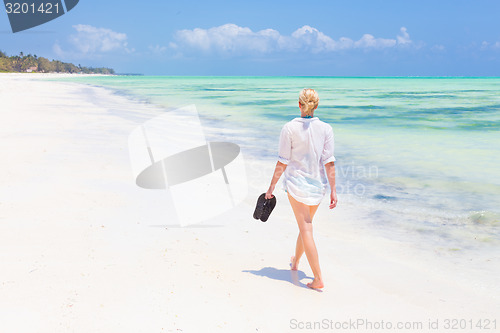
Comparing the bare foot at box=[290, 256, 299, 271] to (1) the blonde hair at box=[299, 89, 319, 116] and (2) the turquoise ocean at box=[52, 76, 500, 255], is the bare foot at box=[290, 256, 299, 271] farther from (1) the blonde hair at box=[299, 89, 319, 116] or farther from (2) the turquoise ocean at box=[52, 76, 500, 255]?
(2) the turquoise ocean at box=[52, 76, 500, 255]

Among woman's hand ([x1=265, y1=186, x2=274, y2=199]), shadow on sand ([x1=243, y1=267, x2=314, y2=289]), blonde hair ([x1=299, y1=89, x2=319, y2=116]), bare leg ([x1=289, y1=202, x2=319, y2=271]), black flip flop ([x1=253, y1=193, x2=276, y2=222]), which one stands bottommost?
shadow on sand ([x1=243, y1=267, x2=314, y2=289])

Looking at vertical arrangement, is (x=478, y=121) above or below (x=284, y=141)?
below

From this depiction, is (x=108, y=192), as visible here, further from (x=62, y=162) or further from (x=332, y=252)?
(x=332, y=252)

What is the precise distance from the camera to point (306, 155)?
3344 mm

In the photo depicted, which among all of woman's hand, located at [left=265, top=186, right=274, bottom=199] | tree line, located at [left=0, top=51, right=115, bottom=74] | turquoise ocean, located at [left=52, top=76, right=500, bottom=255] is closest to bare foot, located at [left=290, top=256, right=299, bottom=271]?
woman's hand, located at [left=265, top=186, right=274, bottom=199]

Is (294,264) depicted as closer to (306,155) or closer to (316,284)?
(316,284)

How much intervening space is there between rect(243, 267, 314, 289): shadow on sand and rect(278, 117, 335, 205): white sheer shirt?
82 cm

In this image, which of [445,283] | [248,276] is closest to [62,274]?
[248,276]

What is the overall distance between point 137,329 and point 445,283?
2823mm

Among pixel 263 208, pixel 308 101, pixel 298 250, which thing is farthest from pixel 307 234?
pixel 308 101

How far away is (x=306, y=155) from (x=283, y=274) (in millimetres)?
1230

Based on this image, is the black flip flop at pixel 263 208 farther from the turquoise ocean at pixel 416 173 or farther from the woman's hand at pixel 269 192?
the turquoise ocean at pixel 416 173

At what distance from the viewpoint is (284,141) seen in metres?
3.33

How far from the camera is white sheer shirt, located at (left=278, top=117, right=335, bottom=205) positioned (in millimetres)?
3293
